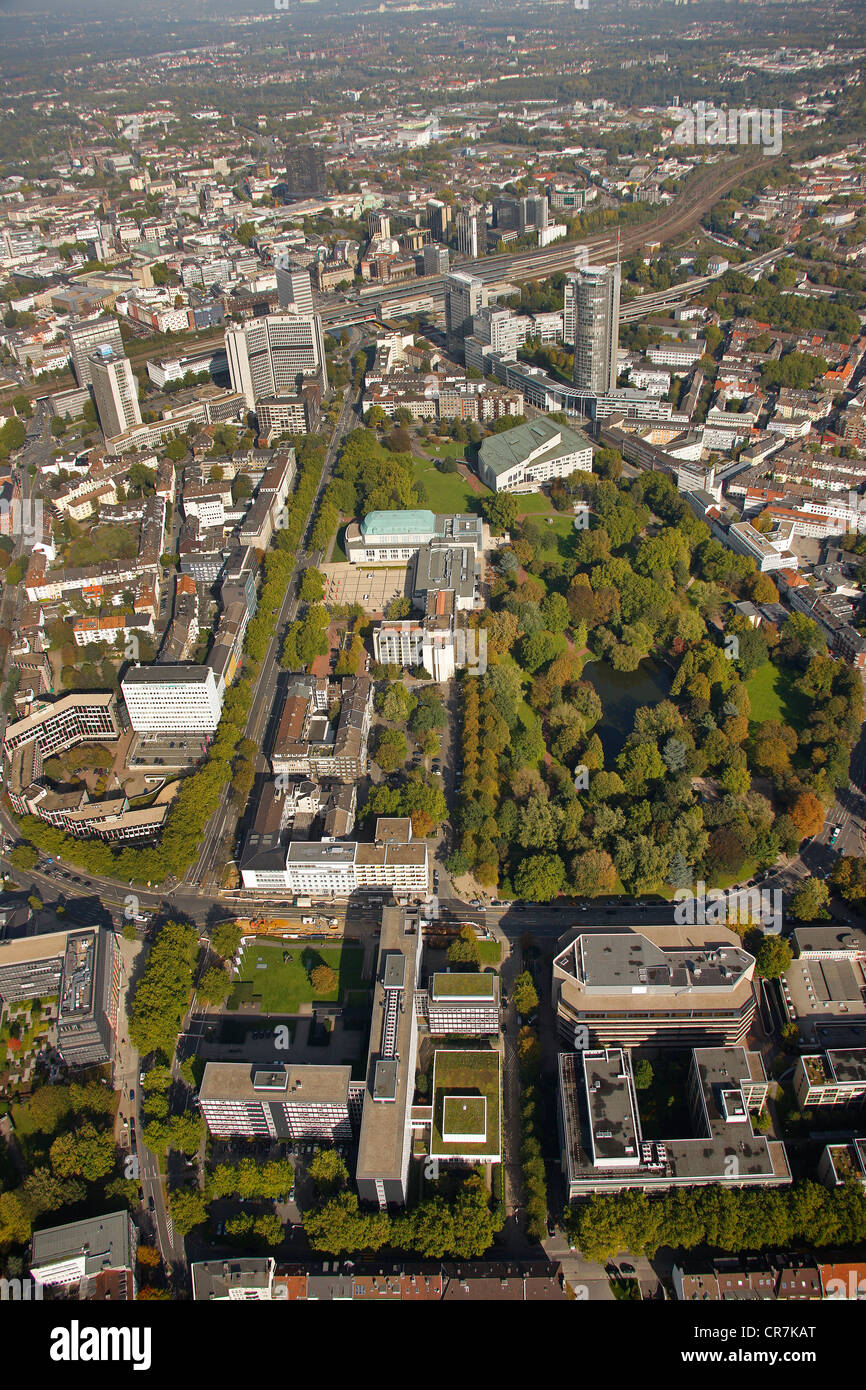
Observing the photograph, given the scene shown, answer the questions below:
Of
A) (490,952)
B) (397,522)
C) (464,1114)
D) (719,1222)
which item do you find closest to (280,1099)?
(464,1114)

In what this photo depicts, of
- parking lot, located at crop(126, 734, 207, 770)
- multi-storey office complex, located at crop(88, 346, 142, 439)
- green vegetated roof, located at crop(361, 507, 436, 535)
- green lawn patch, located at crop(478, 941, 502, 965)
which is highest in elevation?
multi-storey office complex, located at crop(88, 346, 142, 439)

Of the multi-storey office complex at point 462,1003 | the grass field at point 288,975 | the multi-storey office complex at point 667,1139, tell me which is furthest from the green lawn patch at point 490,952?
the multi-storey office complex at point 667,1139

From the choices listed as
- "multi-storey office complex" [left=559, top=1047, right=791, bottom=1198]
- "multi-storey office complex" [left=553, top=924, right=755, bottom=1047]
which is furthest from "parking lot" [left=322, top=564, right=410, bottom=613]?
"multi-storey office complex" [left=559, top=1047, right=791, bottom=1198]

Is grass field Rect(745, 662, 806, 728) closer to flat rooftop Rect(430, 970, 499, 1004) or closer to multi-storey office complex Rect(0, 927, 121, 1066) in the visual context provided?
flat rooftop Rect(430, 970, 499, 1004)

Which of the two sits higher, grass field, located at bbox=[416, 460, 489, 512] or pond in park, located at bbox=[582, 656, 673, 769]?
grass field, located at bbox=[416, 460, 489, 512]

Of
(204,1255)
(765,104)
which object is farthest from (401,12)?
(204,1255)

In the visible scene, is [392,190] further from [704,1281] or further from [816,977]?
[704,1281]

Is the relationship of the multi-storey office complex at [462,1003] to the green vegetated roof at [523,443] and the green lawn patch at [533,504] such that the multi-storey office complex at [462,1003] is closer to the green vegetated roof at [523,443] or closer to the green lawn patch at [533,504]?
the green lawn patch at [533,504]
